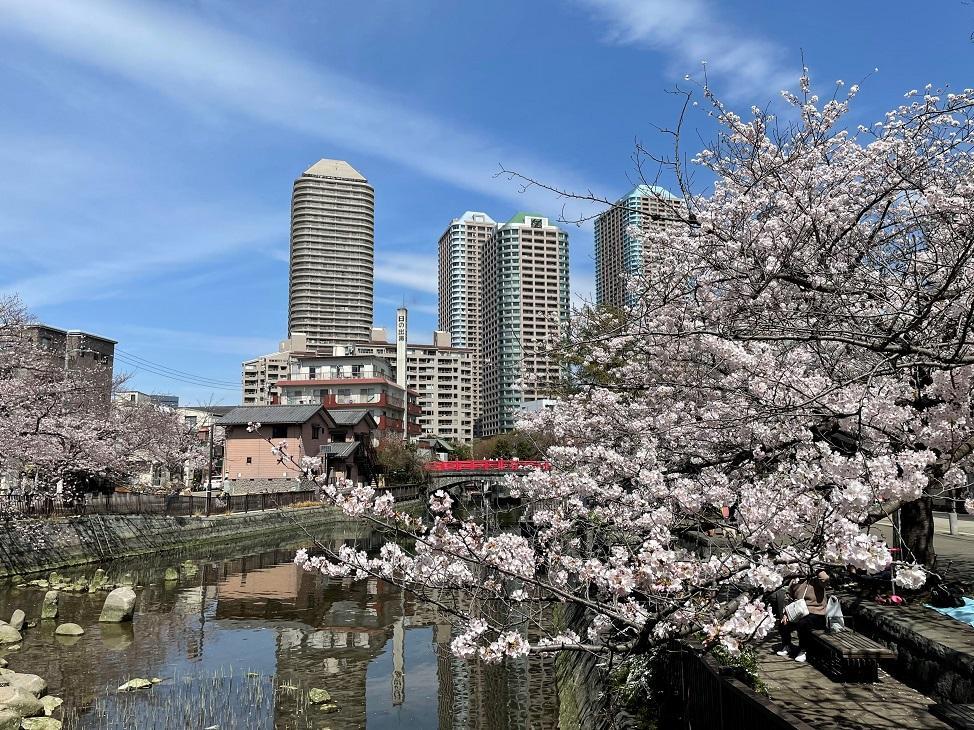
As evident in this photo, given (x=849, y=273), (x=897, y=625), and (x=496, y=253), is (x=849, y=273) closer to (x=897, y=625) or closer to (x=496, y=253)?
(x=897, y=625)

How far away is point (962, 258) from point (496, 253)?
4723 cm

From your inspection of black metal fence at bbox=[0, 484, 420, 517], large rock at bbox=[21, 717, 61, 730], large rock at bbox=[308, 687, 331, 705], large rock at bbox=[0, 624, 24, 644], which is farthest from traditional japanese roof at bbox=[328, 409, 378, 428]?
large rock at bbox=[21, 717, 61, 730]

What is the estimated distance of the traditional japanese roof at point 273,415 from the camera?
50.5 meters

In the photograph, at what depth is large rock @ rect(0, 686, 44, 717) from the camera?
34.7 feet

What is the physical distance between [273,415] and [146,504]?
65.9 ft

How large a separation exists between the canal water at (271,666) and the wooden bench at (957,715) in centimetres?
658

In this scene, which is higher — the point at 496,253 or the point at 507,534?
the point at 496,253

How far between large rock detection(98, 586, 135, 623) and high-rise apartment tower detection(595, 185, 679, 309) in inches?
561

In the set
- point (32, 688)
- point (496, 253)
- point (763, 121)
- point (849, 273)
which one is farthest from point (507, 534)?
point (496, 253)

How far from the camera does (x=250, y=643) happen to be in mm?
16828

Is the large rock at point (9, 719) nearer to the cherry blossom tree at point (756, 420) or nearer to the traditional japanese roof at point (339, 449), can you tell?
the cherry blossom tree at point (756, 420)

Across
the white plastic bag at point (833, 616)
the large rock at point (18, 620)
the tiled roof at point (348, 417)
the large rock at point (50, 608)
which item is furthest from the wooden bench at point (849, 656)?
the tiled roof at point (348, 417)

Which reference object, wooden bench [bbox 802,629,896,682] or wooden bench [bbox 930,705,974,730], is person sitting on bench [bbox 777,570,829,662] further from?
wooden bench [bbox 930,705,974,730]

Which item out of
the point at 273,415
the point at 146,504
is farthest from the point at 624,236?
the point at 273,415
